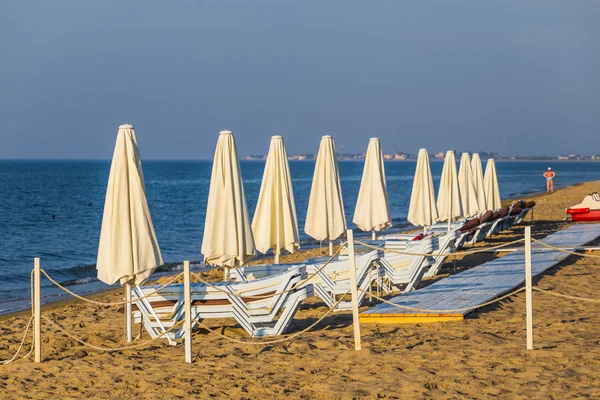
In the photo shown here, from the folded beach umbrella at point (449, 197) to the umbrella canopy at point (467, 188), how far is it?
121cm

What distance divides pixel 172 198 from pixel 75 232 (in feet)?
91.3

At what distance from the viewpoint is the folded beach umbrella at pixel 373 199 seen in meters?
13.7

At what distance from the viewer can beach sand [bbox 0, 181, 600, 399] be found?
6266 mm

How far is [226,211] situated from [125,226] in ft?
5.37

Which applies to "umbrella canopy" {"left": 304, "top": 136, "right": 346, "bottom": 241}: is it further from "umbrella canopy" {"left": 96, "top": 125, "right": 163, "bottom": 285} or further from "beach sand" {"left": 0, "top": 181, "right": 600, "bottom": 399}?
"umbrella canopy" {"left": 96, "top": 125, "right": 163, "bottom": 285}

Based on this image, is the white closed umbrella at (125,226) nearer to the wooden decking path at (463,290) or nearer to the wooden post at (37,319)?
the wooden post at (37,319)

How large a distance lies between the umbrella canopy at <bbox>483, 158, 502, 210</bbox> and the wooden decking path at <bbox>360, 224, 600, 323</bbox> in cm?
823

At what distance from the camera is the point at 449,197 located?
17.6 m

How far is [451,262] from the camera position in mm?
14609

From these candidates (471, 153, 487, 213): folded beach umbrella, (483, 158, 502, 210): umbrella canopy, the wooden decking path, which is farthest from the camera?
(483, 158, 502, 210): umbrella canopy

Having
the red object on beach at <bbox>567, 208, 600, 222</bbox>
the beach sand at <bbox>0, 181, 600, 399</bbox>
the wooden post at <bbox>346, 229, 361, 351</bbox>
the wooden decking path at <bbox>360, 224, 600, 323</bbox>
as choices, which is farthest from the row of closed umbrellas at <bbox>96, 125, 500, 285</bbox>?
the red object on beach at <bbox>567, 208, 600, 222</bbox>

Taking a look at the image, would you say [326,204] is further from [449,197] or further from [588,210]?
[588,210]

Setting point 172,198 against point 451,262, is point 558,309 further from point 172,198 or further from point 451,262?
point 172,198

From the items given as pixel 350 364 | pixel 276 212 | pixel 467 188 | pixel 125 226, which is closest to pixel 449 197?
pixel 467 188
